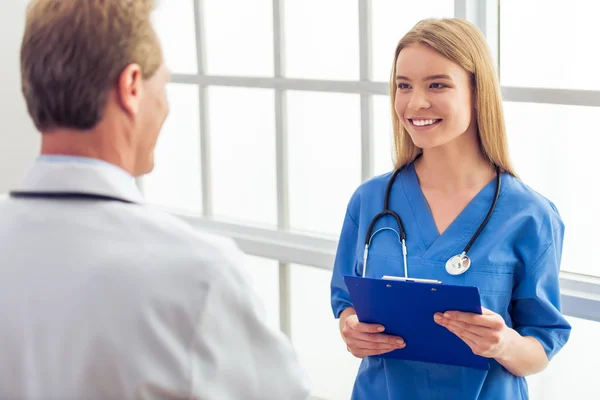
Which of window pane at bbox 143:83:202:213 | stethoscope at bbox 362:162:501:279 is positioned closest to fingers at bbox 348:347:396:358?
stethoscope at bbox 362:162:501:279

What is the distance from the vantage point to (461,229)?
1771mm

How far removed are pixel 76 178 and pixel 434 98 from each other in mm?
1008

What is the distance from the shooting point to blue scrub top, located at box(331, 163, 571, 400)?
1.70 m

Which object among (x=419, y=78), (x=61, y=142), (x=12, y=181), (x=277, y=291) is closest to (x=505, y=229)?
(x=419, y=78)

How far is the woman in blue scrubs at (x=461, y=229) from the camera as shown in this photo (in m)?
1.70

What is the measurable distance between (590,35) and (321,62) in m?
0.88

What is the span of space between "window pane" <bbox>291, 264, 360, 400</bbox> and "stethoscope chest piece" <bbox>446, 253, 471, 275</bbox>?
0.97 metres

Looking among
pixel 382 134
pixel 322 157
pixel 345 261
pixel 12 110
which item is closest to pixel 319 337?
pixel 322 157

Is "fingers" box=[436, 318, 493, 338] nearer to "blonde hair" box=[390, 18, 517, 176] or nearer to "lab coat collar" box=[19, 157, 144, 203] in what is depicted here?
"blonde hair" box=[390, 18, 517, 176]

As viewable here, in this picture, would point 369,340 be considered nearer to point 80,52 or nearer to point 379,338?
point 379,338

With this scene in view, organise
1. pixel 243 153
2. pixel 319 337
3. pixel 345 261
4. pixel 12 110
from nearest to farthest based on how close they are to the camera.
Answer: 1. pixel 345 261
2. pixel 319 337
3. pixel 243 153
4. pixel 12 110

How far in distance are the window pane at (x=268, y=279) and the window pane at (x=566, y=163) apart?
1.01 meters

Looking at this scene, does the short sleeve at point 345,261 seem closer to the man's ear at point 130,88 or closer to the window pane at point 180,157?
the man's ear at point 130,88

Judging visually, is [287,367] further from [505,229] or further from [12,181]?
[12,181]
